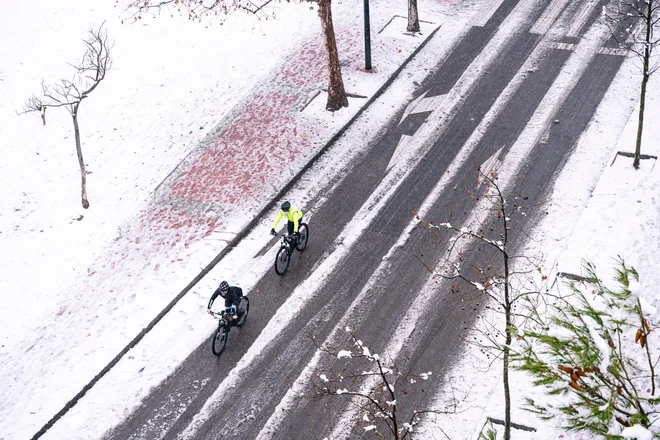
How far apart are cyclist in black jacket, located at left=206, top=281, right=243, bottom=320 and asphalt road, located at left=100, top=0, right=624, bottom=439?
0.83 meters

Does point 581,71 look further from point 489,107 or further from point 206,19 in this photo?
point 206,19

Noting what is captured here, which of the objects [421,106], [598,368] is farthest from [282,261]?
[598,368]

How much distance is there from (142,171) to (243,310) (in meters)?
7.12

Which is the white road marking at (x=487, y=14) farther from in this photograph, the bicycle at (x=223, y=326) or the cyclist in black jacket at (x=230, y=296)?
the cyclist in black jacket at (x=230, y=296)

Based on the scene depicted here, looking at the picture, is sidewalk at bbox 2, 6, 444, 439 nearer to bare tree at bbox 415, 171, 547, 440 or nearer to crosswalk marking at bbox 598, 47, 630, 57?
bare tree at bbox 415, 171, 547, 440

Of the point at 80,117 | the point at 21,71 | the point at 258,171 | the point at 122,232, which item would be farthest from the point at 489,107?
the point at 21,71

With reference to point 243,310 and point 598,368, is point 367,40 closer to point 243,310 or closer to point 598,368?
point 243,310

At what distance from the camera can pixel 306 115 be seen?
2156cm

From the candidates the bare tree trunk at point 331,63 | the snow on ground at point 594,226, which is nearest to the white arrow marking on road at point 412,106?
the bare tree trunk at point 331,63

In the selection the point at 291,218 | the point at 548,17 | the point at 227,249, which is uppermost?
the point at 291,218

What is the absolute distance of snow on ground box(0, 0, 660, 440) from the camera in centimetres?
1511

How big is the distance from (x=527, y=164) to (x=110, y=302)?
1128 cm

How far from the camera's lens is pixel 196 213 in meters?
18.8

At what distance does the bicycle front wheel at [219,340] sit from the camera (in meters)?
15.0
